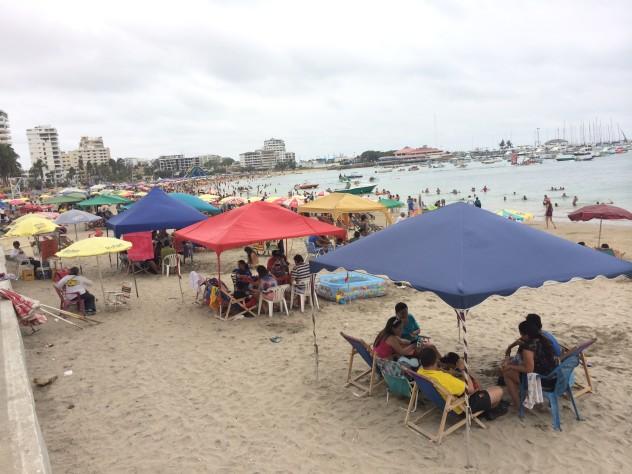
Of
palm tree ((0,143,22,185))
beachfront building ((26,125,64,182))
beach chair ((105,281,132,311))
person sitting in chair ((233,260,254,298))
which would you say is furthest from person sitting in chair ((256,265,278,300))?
beachfront building ((26,125,64,182))

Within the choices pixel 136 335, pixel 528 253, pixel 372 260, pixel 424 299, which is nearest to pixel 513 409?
pixel 528 253

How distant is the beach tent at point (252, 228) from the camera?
302 inches

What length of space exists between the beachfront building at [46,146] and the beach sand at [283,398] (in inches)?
6260

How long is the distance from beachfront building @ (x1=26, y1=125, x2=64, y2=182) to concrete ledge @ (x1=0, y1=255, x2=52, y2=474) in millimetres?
159587

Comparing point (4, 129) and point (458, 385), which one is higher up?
point (4, 129)

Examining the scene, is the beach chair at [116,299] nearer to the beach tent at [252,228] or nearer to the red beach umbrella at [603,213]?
the beach tent at [252,228]

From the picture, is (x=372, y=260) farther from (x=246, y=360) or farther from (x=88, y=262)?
(x=88, y=262)

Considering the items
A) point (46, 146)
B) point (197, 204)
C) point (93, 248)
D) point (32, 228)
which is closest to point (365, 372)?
point (93, 248)

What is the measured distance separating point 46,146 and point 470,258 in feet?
569

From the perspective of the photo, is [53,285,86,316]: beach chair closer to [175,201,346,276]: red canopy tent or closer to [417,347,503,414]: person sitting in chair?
[175,201,346,276]: red canopy tent

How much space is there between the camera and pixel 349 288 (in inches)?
355

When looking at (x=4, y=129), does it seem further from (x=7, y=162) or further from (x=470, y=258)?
(x=470, y=258)

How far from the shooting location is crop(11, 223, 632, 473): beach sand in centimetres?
405

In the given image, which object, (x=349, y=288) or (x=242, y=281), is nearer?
(x=242, y=281)
